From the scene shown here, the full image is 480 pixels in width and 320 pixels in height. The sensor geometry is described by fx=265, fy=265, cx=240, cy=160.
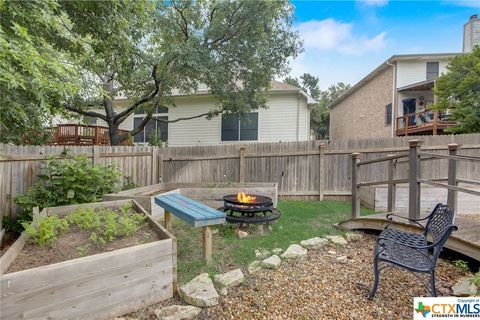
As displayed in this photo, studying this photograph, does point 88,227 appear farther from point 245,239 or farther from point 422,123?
point 422,123

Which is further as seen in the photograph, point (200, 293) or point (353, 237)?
point (353, 237)

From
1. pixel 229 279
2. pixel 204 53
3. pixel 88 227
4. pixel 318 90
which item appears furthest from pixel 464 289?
pixel 318 90

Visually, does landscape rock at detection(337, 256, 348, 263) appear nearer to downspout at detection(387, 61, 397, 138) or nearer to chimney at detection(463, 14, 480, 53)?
downspout at detection(387, 61, 397, 138)

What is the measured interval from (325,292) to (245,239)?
181cm

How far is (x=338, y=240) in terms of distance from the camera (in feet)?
14.5

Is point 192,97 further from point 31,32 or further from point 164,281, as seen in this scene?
point 164,281

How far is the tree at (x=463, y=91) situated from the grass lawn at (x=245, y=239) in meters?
7.97

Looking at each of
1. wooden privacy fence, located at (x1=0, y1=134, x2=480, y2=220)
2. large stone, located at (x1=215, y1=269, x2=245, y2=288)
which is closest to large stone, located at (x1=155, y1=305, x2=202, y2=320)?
large stone, located at (x1=215, y1=269, x2=245, y2=288)

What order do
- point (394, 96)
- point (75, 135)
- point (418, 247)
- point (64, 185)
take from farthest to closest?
1. point (394, 96)
2. point (75, 135)
3. point (64, 185)
4. point (418, 247)

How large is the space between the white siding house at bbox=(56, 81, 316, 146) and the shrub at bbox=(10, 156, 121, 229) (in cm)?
843

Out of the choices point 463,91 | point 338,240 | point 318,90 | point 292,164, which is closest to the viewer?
point 338,240

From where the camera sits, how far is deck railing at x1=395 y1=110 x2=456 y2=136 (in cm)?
1333

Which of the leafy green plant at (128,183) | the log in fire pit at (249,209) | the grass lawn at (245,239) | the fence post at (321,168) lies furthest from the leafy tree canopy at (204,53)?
the grass lawn at (245,239)

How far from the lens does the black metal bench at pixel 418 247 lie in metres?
2.58
